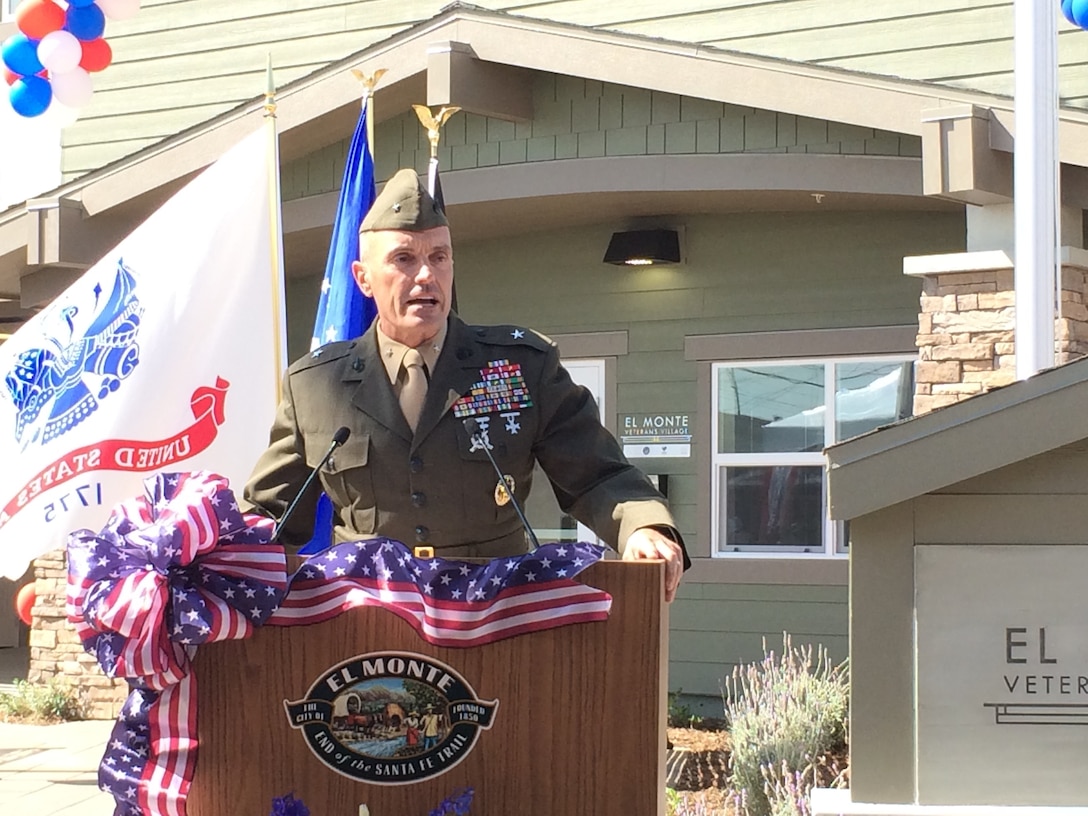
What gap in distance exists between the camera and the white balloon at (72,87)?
7020 millimetres

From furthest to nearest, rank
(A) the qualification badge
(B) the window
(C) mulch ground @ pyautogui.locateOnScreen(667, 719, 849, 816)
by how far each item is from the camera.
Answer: (B) the window < (C) mulch ground @ pyautogui.locateOnScreen(667, 719, 849, 816) < (A) the qualification badge

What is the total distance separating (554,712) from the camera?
2.23 metres

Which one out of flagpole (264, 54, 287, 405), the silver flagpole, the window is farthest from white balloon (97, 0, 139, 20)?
the silver flagpole

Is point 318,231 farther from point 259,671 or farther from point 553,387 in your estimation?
point 259,671

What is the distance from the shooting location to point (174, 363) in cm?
523

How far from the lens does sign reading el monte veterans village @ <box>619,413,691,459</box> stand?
8594mm

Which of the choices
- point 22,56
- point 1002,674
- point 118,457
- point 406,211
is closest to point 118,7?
point 22,56

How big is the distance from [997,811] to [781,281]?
527cm

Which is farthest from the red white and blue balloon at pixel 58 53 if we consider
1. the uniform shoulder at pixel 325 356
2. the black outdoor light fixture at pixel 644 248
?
the uniform shoulder at pixel 325 356

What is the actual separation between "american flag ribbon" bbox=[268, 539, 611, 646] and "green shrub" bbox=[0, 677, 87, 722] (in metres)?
6.57

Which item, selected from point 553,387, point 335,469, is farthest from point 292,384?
point 553,387

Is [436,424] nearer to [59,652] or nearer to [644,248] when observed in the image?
[644,248]

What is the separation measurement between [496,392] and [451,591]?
Result: 628mm

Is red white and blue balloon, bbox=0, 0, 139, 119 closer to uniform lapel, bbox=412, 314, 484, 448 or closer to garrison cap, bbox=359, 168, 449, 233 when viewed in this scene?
garrison cap, bbox=359, 168, 449, 233
